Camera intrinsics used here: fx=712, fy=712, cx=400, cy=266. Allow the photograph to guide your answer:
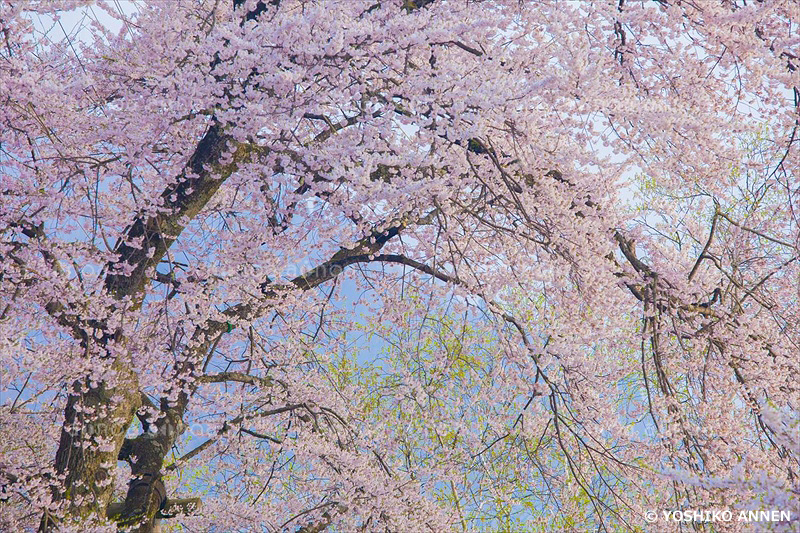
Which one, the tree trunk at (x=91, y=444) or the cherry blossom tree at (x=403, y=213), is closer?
the cherry blossom tree at (x=403, y=213)

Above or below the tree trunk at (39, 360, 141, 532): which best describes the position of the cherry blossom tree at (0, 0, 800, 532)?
above

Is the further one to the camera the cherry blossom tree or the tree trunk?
the tree trunk

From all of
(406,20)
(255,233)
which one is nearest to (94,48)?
(255,233)

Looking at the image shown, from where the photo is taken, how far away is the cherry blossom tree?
13.3 ft

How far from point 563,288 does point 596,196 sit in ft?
2.23

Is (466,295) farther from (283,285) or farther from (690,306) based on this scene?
(283,285)

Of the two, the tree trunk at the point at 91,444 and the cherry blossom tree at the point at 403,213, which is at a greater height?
the cherry blossom tree at the point at 403,213

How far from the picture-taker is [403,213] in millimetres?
4867

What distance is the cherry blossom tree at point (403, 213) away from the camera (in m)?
4.07

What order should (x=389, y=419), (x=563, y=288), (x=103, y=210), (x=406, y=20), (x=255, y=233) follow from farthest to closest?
(x=389, y=419)
(x=103, y=210)
(x=255, y=233)
(x=563, y=288)
(x=406, y=20)

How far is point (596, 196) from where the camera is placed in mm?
4949

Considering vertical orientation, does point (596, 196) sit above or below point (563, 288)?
above

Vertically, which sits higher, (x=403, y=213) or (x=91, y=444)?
(x=403, y=213)

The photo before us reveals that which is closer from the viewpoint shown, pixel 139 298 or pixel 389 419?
pixel 139 298
